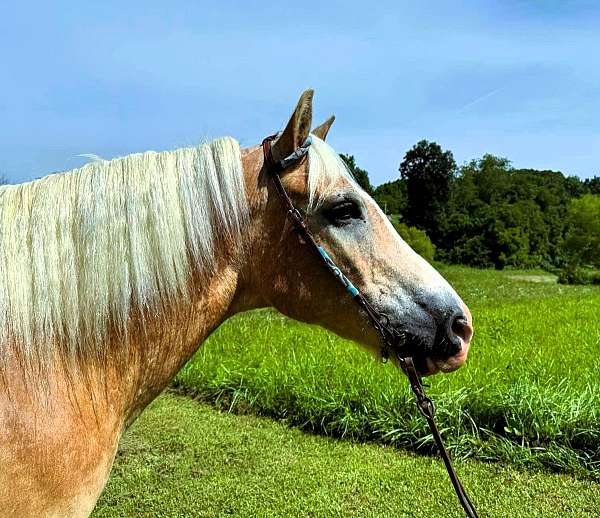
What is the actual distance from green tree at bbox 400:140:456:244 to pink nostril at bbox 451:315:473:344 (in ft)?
147

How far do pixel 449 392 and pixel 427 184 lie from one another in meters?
45.6

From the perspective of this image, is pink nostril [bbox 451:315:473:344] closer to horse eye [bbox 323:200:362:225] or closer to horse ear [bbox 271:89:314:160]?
horse eye [bbox 323:200:362:225]

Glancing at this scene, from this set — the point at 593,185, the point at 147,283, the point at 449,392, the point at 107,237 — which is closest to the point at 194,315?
the point at 147,283

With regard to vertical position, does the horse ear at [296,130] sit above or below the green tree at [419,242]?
above

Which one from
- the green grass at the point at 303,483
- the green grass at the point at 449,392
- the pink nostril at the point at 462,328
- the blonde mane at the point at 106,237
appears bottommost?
the green grass at the point at 303,483

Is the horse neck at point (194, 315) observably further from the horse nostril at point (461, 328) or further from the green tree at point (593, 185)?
the green tree at point (593, 185)

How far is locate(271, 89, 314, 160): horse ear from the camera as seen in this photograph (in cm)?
164

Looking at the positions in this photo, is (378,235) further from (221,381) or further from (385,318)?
(221,381)

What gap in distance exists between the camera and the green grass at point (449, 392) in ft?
14.3

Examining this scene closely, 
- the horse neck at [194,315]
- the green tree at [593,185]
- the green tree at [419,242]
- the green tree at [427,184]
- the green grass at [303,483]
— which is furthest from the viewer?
the green tree at [593,185]

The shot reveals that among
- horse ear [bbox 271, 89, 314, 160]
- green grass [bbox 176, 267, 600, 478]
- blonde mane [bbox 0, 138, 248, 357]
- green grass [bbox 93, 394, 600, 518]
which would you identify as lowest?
green grass [bbox 93, 394, 600, 518]

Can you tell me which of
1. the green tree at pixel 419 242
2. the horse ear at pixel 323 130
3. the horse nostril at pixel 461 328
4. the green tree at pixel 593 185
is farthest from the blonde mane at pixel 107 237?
the green tree at pixel 593 185

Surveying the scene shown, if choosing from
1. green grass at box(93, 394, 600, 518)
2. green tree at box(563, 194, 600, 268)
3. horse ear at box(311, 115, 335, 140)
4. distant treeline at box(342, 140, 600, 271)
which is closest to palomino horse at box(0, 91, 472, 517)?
horse ear at box(311, 115, 335, 140)

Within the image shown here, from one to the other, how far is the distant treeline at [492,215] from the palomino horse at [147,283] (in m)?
34.9
